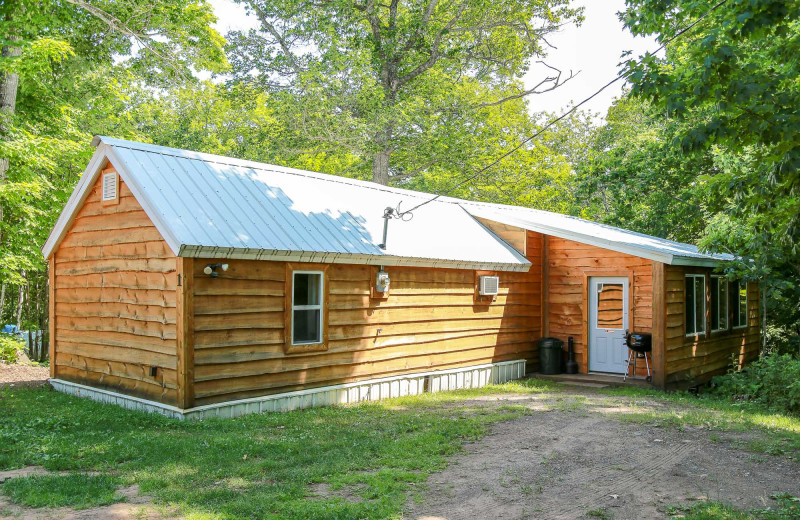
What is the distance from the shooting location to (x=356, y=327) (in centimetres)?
1134

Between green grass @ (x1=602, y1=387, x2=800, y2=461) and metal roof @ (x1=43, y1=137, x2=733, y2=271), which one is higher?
metal roof @ (x1=43, y1=137, x2=733, y2=271)

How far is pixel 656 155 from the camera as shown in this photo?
2053 centimetres

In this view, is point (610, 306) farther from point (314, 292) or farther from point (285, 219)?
point (285, 219)

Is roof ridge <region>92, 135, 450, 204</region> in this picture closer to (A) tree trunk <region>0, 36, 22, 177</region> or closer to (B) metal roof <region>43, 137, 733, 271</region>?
(B) metal roof <region>43, 137, 733, 271</region>

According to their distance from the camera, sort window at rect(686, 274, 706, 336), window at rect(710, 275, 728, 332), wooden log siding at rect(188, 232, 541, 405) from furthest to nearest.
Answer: window at rect(710, 275, 728, 332), window at rect(686, 274, 706, 336), wooden log siding at rect(188, 232, 541, 405)

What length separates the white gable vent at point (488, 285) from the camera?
13.9 m

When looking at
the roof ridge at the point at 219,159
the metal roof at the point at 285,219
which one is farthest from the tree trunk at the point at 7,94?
the roof ridge at the point at 219,159

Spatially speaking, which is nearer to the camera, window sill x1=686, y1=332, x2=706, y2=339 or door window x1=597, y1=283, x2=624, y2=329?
door window x1=597, y1=283, x2=624, y2=329

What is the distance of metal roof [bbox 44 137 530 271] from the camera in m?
9.33

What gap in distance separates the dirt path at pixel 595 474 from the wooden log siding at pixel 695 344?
4.82 m

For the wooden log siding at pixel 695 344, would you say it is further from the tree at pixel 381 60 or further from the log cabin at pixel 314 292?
the tree at pixel 381 60

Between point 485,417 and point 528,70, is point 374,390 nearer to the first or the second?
point 485,417

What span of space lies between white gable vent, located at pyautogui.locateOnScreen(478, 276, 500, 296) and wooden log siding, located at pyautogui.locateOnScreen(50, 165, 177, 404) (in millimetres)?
6846

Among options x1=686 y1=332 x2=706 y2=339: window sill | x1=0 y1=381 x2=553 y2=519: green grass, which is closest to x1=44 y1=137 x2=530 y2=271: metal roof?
x1=0 y1=381 x2=553 y2=519: green grass
